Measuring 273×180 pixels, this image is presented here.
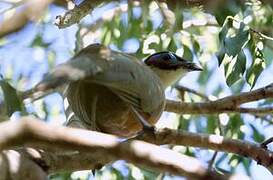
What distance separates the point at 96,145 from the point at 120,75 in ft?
5.15

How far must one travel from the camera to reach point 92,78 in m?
3.12

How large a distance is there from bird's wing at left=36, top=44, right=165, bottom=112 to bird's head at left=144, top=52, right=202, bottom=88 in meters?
0.94

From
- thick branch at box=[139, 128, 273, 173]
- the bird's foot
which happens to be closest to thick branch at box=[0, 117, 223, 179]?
thick branch at box=[139, 128, 273, 173]

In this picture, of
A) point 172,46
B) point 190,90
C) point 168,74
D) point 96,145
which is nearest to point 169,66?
point 168,74

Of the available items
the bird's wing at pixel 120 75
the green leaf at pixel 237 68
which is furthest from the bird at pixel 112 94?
the green leaf at pixel 237 68

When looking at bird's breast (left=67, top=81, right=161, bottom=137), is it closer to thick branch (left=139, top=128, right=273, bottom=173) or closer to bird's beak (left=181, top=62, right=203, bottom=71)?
thick branch (left=139, top=128, right=273, bottom=173)

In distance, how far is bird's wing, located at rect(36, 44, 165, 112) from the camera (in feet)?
9.77

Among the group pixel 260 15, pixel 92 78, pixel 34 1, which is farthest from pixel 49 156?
pixel 260 15

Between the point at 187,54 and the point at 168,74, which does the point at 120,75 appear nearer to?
the point at 168,74

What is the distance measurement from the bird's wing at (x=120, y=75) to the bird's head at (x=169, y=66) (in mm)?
943

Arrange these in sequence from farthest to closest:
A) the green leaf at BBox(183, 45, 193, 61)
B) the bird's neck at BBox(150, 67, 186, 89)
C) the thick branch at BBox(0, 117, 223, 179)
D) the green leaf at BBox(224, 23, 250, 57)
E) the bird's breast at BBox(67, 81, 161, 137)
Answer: the green leaf at BBox(183, 45, 193, 61) < the bird's neck at BBox(150, 67, 186, 89) < the green leaf at BBox(224, 23, 250, 57) < the bird's breast at BBox(67, 81, 161, 137) < the thick branch at BBox(0, 117, 223, 179)

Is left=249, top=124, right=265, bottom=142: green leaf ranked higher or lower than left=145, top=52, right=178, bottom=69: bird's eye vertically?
lower

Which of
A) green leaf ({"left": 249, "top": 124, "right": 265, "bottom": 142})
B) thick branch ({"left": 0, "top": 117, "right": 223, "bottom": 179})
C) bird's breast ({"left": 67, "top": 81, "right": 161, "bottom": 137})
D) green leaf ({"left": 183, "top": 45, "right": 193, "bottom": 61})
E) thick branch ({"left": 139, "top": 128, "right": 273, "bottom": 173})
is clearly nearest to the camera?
thick branch ({"left": 0, "top": 117, "right": 223, "bottom": 179})

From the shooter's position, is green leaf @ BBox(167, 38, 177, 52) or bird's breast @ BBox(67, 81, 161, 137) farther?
green leaf @ BBox(167, 38, 177, 52)
